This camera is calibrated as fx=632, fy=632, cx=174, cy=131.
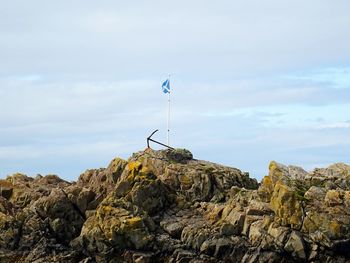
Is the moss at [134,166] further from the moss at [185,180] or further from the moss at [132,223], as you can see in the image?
the moss at [132,223]

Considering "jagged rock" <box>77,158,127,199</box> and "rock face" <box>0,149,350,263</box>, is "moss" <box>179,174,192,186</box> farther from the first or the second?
"jagged rock" <box>77,158,127,199</box>

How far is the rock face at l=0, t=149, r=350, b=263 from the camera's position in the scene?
5106 centimetres

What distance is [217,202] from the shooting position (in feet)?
188

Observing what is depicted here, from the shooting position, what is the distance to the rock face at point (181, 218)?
51.1 meters

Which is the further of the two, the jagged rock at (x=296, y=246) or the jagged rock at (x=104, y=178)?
the jagged rock at (x=104, y=178)

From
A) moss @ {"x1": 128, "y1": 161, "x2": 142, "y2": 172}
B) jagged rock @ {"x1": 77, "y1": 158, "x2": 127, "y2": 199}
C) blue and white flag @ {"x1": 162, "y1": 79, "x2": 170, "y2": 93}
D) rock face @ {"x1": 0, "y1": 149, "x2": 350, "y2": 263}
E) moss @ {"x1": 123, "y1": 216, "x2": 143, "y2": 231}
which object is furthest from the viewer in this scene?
blue and white flag @ {"x1": 162, "y1": 79, "x2": 170, "y2": 93}

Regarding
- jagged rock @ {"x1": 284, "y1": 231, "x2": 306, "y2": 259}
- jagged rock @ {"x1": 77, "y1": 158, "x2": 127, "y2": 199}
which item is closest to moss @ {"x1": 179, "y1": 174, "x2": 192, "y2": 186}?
jagged rock @ {"x1": 77, "y1": 158, "x2": 127, "y2": 199}

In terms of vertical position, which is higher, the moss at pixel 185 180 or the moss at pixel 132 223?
the moss at pixel 185 180

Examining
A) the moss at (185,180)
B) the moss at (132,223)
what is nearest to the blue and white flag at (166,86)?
the moss at (185,180)

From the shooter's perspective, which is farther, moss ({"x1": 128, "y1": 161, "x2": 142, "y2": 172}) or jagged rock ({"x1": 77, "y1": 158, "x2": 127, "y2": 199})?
jagged rock ({"x1": 77, "y1": 158, "x2": 127, "y2": 199})

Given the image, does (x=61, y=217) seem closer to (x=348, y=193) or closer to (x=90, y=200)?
(x=90, y=200)

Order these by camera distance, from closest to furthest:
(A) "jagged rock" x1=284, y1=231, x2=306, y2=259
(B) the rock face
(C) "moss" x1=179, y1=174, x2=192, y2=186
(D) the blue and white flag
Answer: (A) "jagged rock" x1=284, y1=231, x2=306, y2=259
(B) the rock face
(C) "moss" x1=179, y1=174, x2=192, y2=186
(D) the blue and white flag

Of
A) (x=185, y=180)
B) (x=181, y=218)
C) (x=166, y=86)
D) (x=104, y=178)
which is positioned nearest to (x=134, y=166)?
(x=104, y=178)

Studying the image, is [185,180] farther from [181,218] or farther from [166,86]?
[166,86]
